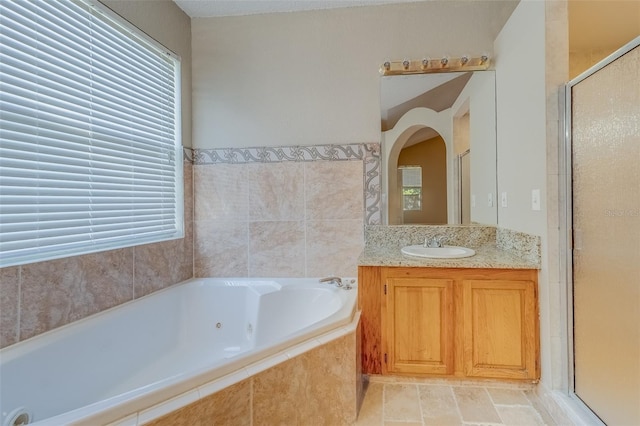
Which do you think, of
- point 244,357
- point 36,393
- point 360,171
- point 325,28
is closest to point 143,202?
point 36,393

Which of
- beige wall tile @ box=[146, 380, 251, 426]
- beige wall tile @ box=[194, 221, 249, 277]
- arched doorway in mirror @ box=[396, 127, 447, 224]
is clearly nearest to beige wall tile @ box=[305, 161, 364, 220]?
arched doorway in mirror @ box=[396, 127, 447, 224]

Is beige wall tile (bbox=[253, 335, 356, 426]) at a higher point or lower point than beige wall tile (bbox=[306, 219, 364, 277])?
lower

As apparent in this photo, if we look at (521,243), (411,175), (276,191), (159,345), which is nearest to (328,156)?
(276,191)

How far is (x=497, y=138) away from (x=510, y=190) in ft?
1.39

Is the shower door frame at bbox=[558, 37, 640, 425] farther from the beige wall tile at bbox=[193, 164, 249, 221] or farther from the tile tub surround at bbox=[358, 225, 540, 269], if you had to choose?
the beige wall tile at bbox=[193, 164, 249, 221]

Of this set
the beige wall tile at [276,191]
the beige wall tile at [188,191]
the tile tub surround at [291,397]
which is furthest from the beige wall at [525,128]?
the beige wall tile at [188,191]

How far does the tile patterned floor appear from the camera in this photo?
1479mm

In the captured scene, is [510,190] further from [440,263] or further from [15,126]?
[15,126]

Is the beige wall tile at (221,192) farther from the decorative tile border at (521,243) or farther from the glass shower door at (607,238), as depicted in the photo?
the glass shower door at (607,238)

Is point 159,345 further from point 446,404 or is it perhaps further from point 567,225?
point 567,225

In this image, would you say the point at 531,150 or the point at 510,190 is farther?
the point at 510,190

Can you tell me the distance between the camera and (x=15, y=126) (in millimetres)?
1274

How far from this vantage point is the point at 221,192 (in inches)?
94.3

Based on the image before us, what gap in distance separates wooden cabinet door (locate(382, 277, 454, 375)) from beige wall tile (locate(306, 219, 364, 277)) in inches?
22.5
